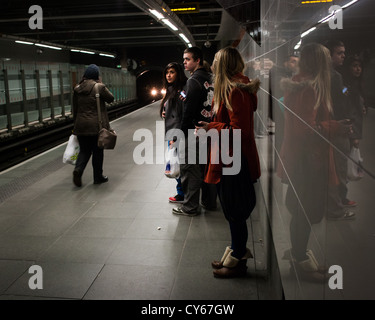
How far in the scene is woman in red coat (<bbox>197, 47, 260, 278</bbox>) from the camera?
2803 millimetres

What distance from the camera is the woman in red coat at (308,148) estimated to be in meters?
1.40

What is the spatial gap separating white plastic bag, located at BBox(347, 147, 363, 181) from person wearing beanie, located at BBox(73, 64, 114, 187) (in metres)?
4.71

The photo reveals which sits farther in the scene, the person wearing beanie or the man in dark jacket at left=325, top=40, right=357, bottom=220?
the person wearing beanie

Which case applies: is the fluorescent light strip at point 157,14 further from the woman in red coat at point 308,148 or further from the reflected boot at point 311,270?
the reflected boot at point 311,270

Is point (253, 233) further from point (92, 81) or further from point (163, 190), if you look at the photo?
point (92, 81)

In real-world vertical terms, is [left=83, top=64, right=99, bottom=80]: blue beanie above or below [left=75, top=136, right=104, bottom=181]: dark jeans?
above

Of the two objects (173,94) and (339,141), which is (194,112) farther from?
(339,141)

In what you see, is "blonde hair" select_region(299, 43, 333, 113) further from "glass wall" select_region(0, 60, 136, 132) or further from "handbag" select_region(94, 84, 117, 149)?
"glass wall" select_region(0, 60, 136, 132)

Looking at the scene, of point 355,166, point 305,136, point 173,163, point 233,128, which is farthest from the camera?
point 173,163

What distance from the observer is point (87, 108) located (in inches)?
217

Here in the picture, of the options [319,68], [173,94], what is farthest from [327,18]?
[173,94]

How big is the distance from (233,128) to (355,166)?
5.85ft

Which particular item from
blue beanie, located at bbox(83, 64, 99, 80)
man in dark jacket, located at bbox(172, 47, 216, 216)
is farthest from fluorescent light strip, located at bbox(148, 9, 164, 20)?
man in dark jacket, located at bbox(172, 47, 216, 216)
